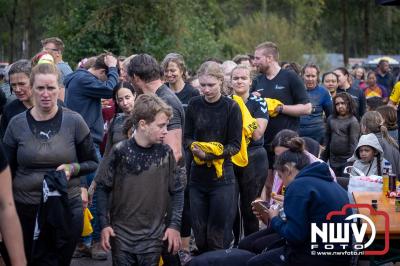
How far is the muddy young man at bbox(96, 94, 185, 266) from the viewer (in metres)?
5.98

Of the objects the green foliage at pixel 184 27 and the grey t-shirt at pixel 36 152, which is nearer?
the grey t-shirt at pixel 36 152

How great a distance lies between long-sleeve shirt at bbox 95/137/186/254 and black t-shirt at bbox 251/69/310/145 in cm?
397

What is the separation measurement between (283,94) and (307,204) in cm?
406

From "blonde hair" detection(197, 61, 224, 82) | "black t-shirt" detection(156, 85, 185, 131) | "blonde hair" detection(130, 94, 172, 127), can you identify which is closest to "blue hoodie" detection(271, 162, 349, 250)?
"blonde hair" detection(130, 94, 172, 127)

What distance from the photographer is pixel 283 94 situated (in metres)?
9.92

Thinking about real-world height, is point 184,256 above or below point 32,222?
below

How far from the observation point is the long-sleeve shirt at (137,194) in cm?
598

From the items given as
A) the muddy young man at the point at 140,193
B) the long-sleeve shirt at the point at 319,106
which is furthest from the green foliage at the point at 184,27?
the muddy young man at the point at 140,193

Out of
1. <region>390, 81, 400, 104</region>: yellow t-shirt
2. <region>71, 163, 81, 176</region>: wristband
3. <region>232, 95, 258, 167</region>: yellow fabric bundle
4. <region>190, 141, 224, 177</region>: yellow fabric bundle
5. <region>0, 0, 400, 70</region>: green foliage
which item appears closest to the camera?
<region>71, 163, 81, 176</region>: wristband

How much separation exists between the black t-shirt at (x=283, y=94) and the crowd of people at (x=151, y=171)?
0.39 metres

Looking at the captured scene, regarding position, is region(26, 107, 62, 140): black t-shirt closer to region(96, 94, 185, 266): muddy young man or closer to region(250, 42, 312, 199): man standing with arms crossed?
region(96, 94, 185, 266): muddy young man

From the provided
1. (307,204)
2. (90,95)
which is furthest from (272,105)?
(307,204)

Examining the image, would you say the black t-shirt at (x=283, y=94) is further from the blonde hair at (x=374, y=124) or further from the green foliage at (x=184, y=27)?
the green foliage at (x=184, y=27)

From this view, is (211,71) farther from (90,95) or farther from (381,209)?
(381,209)
